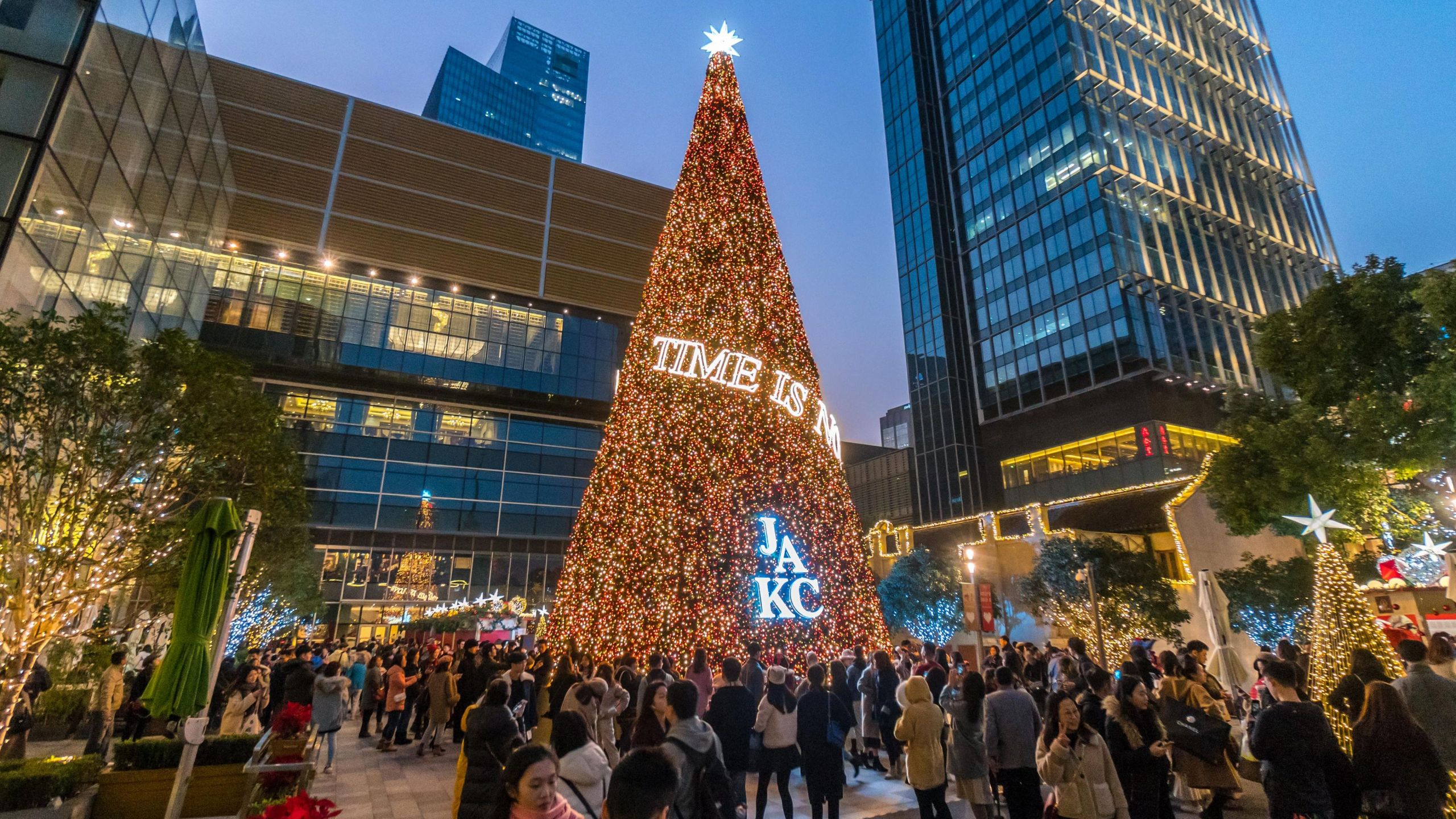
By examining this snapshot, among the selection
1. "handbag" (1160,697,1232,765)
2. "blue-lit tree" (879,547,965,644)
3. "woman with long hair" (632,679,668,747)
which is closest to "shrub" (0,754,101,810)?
"woman with long hair" (632,679,668,747)

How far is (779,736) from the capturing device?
5848 mm

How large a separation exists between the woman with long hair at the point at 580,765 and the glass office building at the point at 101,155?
14881mm

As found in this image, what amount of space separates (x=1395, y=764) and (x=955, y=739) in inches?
107

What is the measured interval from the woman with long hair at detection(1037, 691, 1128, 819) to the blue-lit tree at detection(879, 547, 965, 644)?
26.6 metres

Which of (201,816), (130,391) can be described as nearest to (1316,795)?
(201,816)

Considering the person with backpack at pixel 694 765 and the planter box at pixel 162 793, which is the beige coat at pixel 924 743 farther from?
the planter box at pixel 162 793

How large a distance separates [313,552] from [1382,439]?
4093 centimetres

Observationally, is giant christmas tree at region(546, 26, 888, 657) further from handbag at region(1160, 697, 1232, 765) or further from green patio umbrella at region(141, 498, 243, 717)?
handbag at region(1160, 697, 1232, 765)

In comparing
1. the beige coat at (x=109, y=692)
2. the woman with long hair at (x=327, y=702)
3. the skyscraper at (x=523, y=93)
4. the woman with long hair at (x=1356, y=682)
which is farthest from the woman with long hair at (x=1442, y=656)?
the skyscraper at (x=523, y=93)

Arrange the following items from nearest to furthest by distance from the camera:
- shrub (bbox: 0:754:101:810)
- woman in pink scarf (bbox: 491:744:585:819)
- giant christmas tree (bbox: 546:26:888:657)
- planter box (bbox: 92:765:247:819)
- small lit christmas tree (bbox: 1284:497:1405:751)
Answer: woman in pink scarf (bbox: 491:744:585:819), shrub (bbox: 0:754:101:810), planter box (bbox: 92:765:247:819), small lit christmas tree (bbox: 1284:497:1405:751), giant christmas tree (bbox: 546:26:888:657)

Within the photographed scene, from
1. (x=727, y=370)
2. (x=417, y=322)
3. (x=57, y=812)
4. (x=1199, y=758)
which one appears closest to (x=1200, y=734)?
(x=1199, y=758)

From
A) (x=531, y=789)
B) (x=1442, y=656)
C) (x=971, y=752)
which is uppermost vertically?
(x=1442, y=656)

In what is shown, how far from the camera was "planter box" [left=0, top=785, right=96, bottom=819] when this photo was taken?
18.6 feet

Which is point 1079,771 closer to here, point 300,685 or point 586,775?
point 586,775
